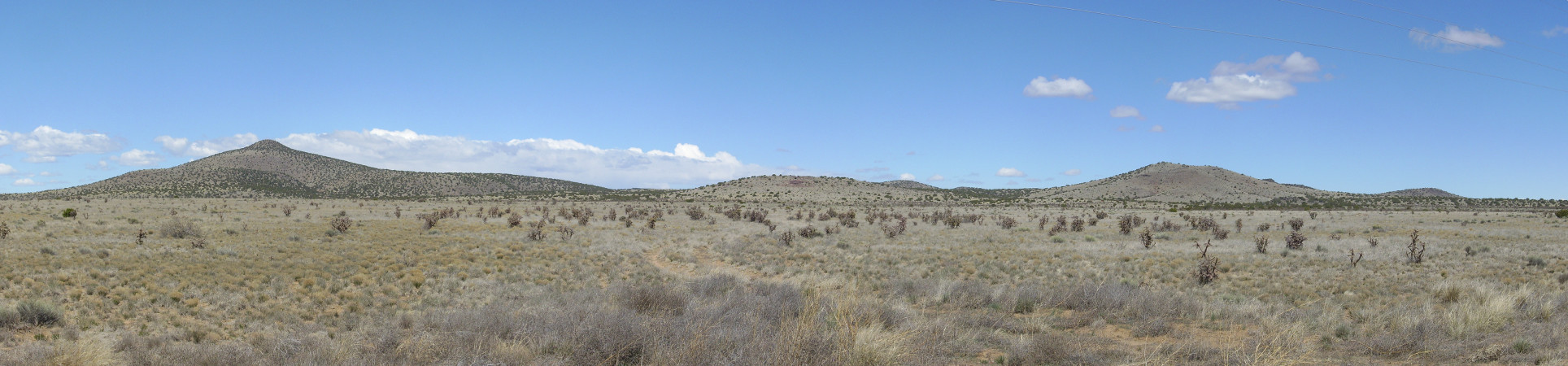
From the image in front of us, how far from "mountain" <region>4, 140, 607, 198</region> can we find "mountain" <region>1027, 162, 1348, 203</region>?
86.9 metres

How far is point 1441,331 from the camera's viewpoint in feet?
25.5

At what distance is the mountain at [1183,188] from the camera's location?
4102 inches

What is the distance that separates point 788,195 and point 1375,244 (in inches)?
3086

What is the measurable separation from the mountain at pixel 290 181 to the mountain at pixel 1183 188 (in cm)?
8688

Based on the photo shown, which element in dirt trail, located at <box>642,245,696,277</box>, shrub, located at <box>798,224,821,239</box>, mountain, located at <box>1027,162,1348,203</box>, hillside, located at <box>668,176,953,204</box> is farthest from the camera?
mountain, located at <box>1027,162,1348,203</box>

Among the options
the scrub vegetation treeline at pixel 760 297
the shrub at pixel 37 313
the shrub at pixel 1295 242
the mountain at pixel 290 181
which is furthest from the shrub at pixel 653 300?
the mountain at pixel 290 181

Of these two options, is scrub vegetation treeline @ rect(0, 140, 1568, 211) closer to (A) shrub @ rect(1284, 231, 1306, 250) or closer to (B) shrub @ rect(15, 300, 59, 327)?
(A) shrub @ rect(1284, 231, 1306, 250)

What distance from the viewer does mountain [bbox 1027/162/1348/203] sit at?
342ft

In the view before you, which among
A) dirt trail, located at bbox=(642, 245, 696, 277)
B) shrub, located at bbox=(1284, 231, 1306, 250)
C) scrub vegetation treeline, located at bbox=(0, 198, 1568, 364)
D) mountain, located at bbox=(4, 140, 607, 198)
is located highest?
mountain, located at bbox=(4, 140, 607, 198)

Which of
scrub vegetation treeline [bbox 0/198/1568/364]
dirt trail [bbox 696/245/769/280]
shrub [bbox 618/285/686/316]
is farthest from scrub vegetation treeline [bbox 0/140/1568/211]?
shrub [bbox 618/285/686/316]

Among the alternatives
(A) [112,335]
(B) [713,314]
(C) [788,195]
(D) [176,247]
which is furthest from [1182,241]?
(C) [788,195]

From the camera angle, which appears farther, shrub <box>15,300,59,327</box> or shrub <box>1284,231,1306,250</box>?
shrub <box>1284,231,1306,250</box>

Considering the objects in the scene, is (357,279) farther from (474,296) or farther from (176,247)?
(176,247)

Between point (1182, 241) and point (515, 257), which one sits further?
point (1182, 241)
